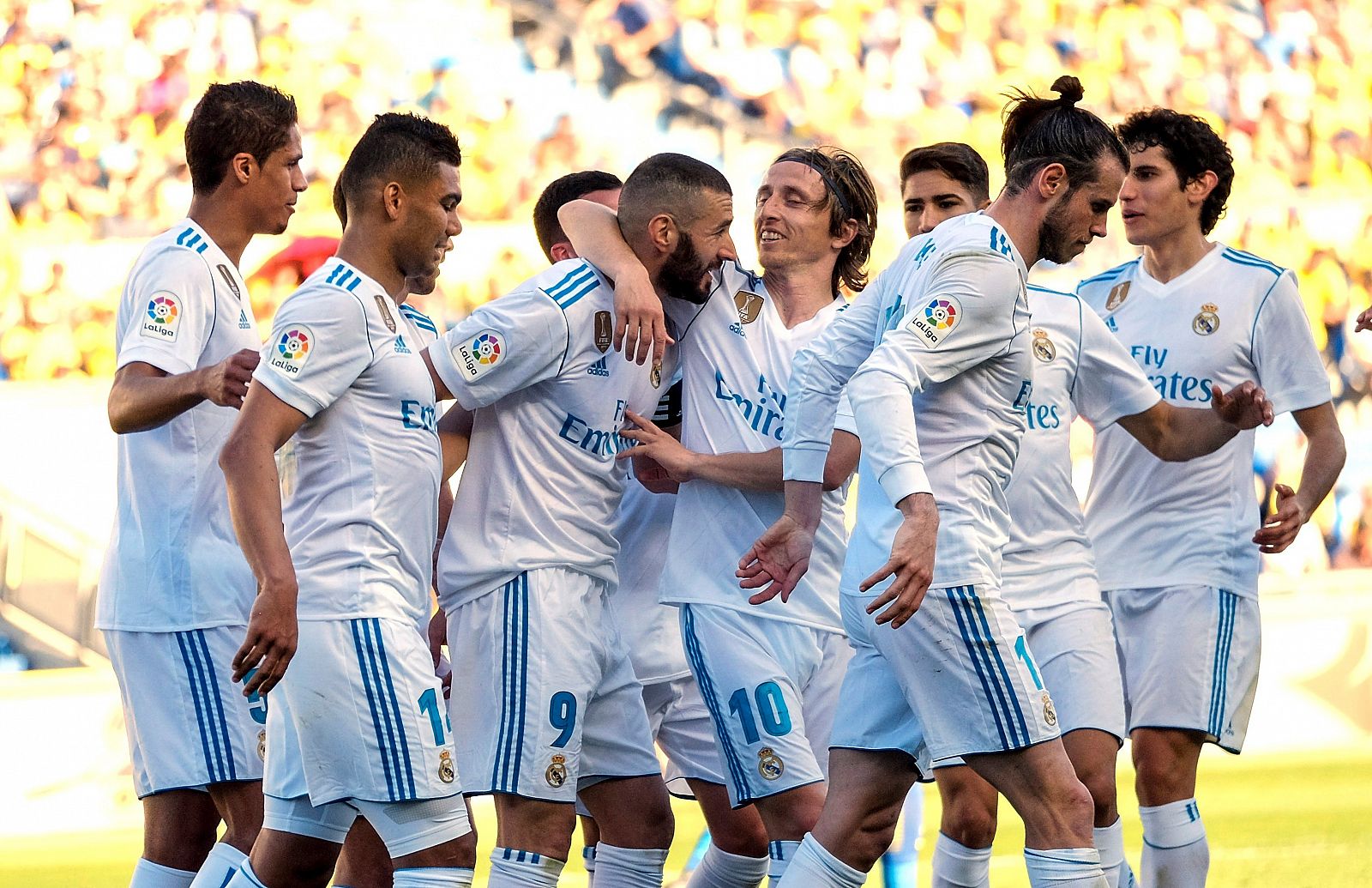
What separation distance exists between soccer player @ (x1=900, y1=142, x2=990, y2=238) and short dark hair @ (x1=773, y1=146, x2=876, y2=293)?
17.4 inches

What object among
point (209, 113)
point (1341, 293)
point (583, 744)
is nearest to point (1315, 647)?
point (1341, 293)

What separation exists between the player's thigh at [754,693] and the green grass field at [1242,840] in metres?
2.70

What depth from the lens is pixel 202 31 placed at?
11.9m

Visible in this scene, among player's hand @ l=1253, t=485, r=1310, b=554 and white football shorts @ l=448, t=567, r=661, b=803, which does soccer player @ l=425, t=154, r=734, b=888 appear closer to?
white football shorts @ l=448, t=567, r=661, b=803

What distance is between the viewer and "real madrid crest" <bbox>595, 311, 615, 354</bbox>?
12.6 feet

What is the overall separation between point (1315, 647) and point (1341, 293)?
3.13 metres

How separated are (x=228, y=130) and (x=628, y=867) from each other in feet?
6.78

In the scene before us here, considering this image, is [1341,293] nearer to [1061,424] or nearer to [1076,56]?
[1076,56]

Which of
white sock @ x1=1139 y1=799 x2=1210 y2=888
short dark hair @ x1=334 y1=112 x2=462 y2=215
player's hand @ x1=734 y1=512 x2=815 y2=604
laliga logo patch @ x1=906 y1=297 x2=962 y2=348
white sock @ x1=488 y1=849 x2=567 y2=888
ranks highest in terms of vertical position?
short dark hair @ x1=334 y1=112 x2=462 y2=215

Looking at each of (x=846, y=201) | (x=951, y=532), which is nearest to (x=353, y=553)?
(x=951, y=532)

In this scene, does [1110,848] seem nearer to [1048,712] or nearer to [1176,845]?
[1176,845]

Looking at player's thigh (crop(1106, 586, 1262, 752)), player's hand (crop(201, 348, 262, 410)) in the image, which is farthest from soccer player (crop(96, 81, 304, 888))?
player's thigh (crop(1106, 586, 1262, 752))

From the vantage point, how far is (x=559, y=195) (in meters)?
4.75

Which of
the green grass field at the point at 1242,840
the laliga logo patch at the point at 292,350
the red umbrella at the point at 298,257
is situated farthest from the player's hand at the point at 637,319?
the red umbrella at the point at 298,257
